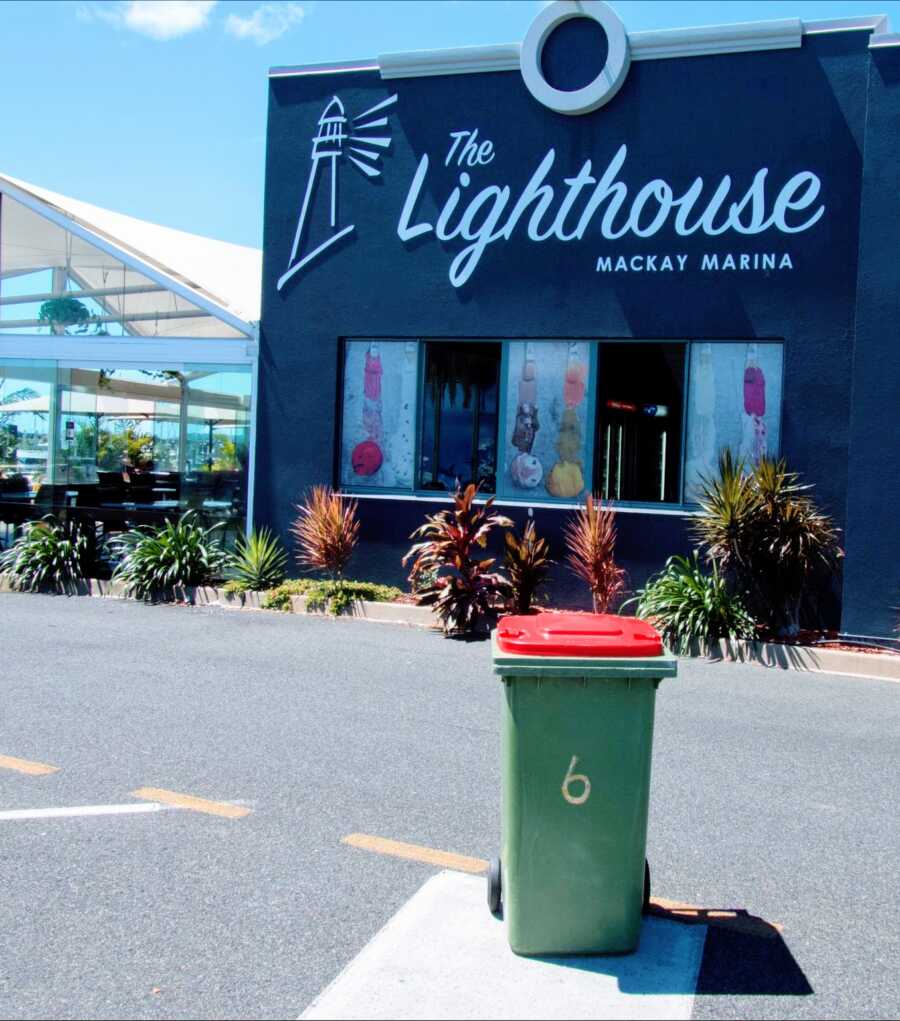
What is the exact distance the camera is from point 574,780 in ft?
13.0

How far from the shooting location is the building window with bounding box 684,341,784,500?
11805 millimetres

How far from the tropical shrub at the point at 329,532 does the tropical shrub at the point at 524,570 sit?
76.7 inches

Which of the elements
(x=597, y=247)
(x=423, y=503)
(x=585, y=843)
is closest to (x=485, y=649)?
(x=423, y=503)

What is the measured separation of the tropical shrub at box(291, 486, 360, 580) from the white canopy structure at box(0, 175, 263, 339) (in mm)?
2572

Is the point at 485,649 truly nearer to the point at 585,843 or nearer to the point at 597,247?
the point at 597,247

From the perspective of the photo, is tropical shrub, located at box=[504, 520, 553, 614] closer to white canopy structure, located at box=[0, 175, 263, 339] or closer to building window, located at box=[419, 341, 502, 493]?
building window, located at box=[419, 341, 502, 493]

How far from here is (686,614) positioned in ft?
34.8

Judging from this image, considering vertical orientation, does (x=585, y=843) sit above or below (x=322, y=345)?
below

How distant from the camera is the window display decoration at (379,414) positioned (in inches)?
525

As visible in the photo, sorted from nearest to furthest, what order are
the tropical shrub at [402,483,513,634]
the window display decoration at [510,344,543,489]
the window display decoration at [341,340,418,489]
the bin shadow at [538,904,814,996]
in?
the bin shadow at [538,904,814,996] → the tropical shrub at [402,483,513,634] → the window display decoration at [510,344,543,489] → the window display decoration at [341,340,418,489]

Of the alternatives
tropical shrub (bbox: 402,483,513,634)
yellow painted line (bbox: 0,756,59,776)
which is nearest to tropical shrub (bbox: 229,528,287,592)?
tropical shrub (bbox: 402,483,513,634)

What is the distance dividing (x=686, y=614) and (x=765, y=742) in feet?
11.1

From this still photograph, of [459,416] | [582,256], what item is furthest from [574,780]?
[459,416]

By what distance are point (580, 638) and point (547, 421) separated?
8.84 m
